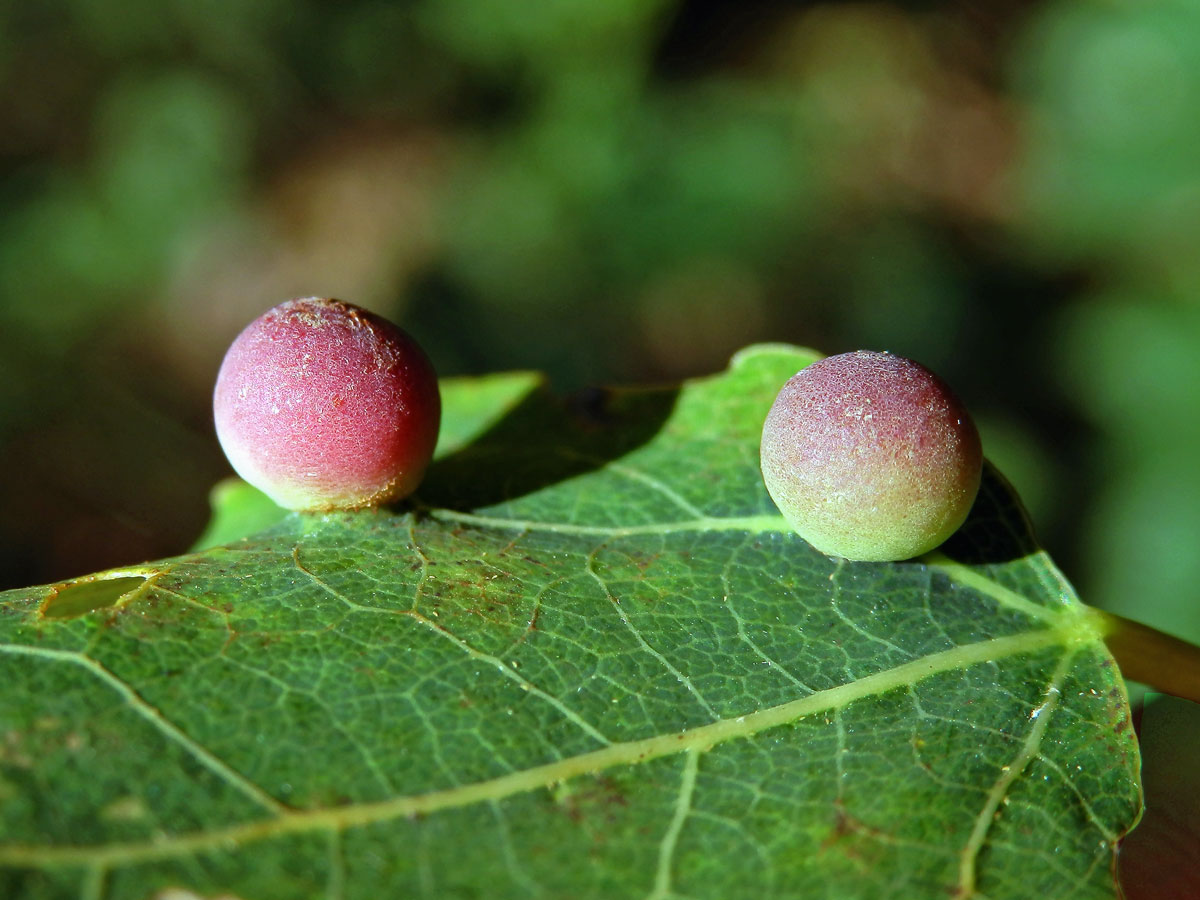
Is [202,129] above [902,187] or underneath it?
above

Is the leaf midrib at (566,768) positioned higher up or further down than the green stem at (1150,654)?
higher up

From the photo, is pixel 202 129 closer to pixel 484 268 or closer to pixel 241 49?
pixel 241 49

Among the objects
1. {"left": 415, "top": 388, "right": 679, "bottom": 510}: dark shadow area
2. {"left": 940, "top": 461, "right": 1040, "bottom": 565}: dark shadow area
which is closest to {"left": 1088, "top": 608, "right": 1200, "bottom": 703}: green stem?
{"left": 940, "top": 461, "right": 1040, "bottom": 565}: dark shadow area

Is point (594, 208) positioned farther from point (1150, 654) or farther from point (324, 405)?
point (1150, 654)

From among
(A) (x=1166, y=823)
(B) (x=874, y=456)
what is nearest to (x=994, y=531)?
(B) (x=874, y=456)

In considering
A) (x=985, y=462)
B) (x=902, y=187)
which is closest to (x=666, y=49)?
(x=902, y=187)

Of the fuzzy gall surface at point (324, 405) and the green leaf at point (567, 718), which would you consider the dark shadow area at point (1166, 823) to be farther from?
the fuzzy gall surface at point (324, 405)

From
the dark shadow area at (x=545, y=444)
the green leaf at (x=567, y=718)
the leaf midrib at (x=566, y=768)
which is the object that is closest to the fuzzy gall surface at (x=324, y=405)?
the green leaf at (x=567, y=718)
